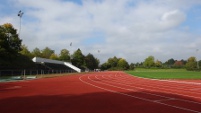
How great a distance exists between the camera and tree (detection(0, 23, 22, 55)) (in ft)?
147

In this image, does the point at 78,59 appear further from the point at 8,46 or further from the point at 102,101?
the point at 102,101

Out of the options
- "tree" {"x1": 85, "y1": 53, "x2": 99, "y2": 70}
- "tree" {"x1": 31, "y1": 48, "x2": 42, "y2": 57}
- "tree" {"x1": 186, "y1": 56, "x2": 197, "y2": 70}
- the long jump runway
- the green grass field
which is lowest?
the long jump runway

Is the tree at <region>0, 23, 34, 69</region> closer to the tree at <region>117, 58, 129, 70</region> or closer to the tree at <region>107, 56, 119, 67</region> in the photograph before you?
the tree at <region>117, 58, 129, 70</region>

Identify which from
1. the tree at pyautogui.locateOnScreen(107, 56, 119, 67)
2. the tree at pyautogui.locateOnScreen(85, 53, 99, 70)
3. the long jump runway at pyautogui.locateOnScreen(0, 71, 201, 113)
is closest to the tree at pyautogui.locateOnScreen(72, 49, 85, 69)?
the tree at pyautogui.locateOnScreen(85, 53, 99, 70)

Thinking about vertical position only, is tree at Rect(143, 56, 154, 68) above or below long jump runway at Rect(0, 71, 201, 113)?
above

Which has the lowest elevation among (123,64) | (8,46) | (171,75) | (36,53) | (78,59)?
→ (171,75)

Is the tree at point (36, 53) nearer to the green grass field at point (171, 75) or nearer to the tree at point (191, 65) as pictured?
the green grass field at point (171, 75)

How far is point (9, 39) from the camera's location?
4838cm

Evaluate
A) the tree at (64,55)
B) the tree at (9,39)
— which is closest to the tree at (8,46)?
the tree at (9,39)

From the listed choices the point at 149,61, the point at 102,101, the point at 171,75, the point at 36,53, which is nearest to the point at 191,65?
the point at 149,61

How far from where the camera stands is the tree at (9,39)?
4471cm

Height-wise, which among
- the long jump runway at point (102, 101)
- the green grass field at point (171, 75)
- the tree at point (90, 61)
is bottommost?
the long jump runway at point (102, 101)

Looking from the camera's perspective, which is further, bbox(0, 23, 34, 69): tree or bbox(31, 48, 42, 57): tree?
bbox(31, 48, 42, 57): tree

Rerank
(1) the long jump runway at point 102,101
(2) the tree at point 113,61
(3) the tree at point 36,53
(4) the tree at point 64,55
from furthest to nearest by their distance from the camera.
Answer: (2) the tree at point 113,61
(4) the tree at point 64,55
(3) the tree at point 36,53
(1) the long jump runway at point 102,101
